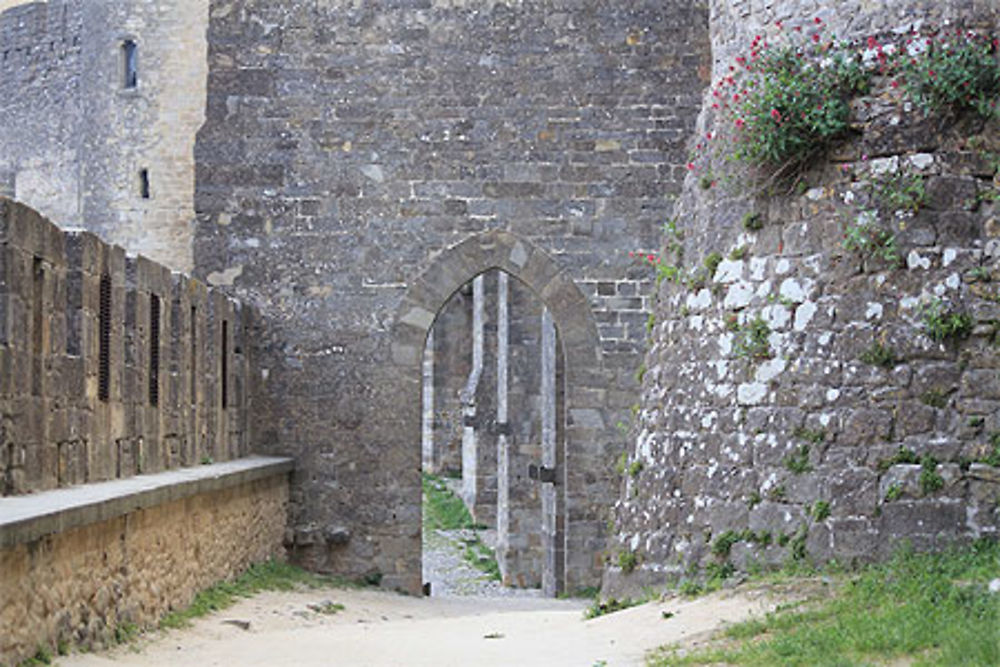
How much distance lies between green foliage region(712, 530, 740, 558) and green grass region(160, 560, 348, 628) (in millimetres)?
3050

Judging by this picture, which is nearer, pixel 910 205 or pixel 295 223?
pixel 910 205

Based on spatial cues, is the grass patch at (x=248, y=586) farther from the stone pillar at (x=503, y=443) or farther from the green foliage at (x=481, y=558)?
the green foliage at (x=481, y=558)

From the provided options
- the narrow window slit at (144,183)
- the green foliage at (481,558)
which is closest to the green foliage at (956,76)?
the narrow window slit at (144,183)

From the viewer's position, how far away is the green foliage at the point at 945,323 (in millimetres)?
8141

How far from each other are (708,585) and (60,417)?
3.27m

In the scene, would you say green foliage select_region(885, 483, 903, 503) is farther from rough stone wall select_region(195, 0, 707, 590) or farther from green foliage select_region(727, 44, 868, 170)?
rough stone wall select_region(195, 0, 707, 590)

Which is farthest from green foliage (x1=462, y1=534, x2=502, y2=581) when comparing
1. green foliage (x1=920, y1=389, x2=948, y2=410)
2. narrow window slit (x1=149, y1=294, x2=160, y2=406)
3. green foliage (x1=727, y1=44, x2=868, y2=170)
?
green foliage (x1=920, y1=389, x2=948, y2=410)

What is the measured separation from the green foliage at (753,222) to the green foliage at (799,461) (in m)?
1.24

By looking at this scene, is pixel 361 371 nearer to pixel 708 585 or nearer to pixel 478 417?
pixel 708 585

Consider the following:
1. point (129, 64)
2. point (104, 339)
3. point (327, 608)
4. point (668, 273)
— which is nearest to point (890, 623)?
point (668, 273)

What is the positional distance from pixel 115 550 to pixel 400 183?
21.0ft

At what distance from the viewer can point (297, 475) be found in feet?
47.6

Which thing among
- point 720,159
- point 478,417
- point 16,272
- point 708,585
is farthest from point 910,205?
point 478,417

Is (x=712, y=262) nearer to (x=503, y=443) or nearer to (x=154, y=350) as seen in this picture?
(x=154, y=350)
